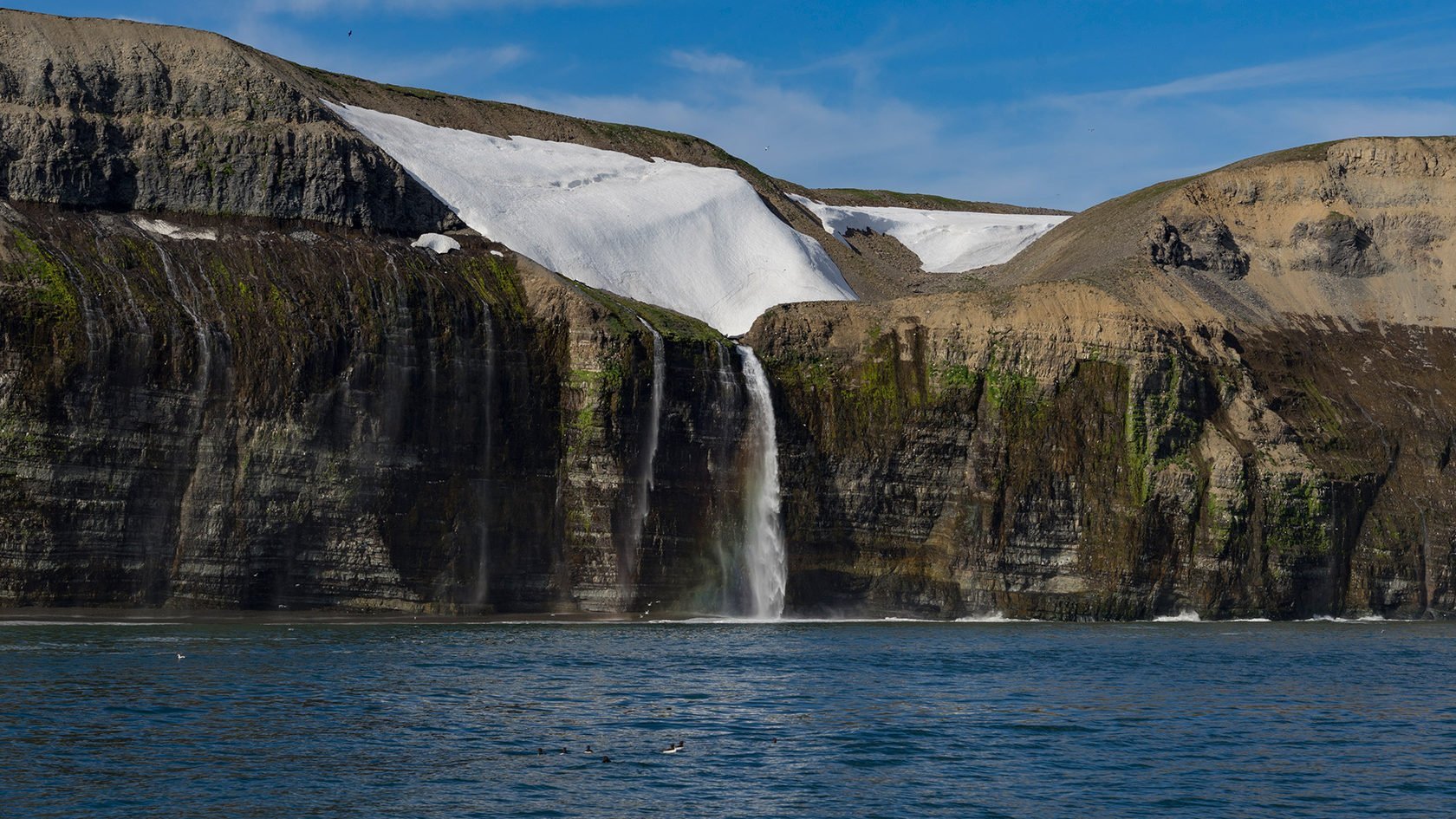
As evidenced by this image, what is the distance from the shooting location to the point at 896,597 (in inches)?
2766

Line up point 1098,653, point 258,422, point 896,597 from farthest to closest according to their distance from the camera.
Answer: point 896,597 → point 258,422 → point 1098,653

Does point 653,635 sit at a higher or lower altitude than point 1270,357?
lower

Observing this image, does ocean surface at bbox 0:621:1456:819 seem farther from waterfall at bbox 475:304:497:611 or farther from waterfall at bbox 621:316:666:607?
waterfall at bbox 621:316:666:607

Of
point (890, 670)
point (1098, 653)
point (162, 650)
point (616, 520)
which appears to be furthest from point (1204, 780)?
point (616, 520)

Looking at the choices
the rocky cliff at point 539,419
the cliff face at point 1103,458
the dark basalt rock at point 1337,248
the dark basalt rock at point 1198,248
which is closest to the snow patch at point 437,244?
the rocky cliff at point 539,419

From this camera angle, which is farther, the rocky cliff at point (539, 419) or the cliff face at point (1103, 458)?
the cliff face at point (1103, 458)

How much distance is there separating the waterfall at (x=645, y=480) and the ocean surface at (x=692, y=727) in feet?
37.1

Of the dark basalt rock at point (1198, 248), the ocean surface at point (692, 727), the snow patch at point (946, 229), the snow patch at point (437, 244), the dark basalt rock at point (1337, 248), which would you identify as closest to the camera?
the ocean surface at point (692, 727)

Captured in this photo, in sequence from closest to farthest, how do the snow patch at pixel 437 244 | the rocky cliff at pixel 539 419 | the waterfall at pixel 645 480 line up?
1. the rocky cliff at pixel 539 419
2. the waterfall at pixel 645 480
3. the snow patch at pixel 437 244

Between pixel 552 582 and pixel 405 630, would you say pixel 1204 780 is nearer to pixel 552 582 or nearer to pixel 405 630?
pixel 405 630

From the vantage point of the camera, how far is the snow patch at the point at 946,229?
11088 centimetres

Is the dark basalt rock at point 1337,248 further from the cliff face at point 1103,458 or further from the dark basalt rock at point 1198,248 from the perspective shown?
the cliff face at point 1103,458

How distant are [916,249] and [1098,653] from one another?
64731 millimetres

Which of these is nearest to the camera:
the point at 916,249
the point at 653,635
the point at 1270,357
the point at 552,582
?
the point at 653,635
